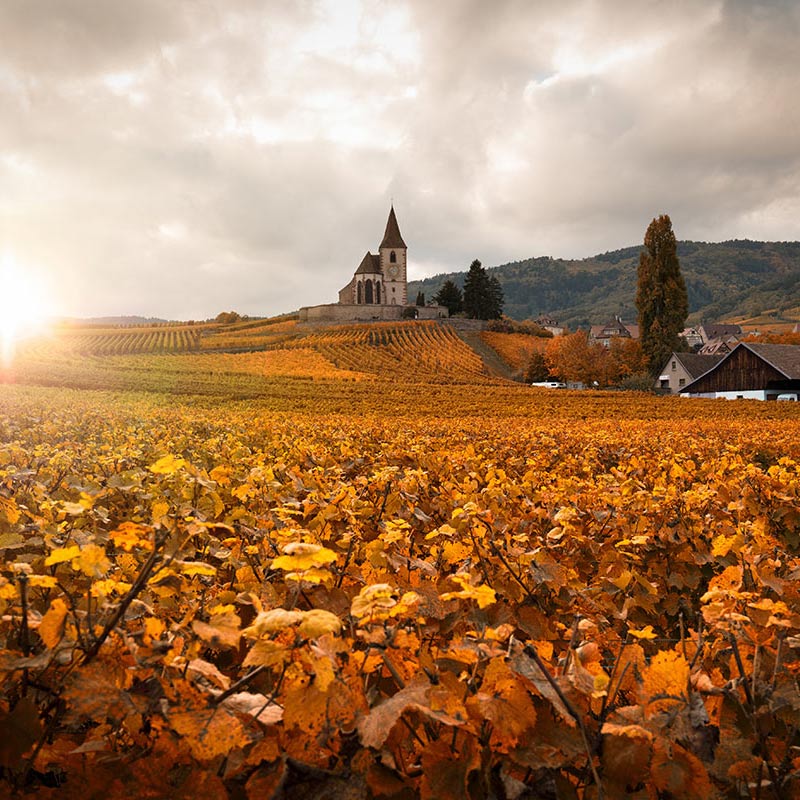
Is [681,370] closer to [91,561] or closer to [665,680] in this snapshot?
[665,680]

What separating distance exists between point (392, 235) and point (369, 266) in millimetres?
8007

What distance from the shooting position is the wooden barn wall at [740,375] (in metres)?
45.3

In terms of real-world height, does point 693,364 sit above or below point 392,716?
above

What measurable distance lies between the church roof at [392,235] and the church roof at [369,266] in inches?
122

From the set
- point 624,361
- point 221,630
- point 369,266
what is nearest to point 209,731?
point 221,630

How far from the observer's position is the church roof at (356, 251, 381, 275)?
98.3m

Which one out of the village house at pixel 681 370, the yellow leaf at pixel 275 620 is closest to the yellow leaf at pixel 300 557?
the yellow leaf at pixel 275 620

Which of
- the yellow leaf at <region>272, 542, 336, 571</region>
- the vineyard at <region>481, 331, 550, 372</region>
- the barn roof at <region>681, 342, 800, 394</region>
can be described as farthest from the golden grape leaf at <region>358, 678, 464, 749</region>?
the vineyard at <region>481, 331, 550, 372</region>

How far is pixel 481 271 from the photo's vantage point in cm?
8800

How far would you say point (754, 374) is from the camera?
4631 cm

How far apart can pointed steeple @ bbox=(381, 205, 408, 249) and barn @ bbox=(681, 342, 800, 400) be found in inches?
2487

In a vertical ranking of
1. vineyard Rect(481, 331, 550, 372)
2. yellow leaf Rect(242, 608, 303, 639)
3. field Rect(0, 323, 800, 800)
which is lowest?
Result: field Rect(0, 323, 800, 800)

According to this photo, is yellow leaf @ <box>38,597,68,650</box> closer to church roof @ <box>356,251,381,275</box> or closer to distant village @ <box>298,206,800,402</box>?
distant village @ <box>298,206,800,402</box>

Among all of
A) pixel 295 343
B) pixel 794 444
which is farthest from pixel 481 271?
pixel 794 444
